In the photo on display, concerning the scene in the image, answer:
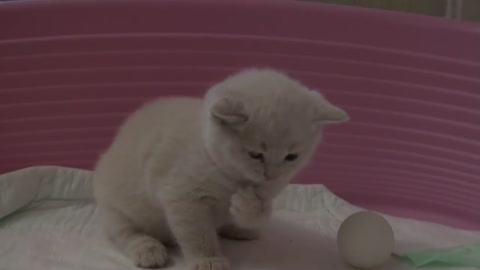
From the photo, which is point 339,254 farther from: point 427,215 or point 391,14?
point 391,14

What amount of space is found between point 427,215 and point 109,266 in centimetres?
90

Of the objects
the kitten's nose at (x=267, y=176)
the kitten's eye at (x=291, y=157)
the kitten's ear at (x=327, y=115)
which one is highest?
the kitten's ear at (x=327, y=115)

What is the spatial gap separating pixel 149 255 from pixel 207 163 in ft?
0.78

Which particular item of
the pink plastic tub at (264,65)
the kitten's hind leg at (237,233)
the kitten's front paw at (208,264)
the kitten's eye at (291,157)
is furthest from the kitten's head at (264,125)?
the pink plastic tub at (264,65)

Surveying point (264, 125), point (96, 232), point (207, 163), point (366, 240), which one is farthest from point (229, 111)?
point (96, 232)

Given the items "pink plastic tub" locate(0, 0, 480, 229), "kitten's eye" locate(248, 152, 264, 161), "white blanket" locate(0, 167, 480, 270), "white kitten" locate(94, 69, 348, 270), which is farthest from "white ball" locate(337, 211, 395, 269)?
"pink plastic tub" locate(0, 0, 480, 229)

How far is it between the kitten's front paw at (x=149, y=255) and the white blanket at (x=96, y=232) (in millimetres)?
26

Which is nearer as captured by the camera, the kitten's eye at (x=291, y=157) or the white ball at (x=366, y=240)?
the kitten's eye at (x=291, y=157)

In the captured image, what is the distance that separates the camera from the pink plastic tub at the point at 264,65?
1.72m

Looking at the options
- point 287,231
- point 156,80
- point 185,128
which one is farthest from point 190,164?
point 156,80

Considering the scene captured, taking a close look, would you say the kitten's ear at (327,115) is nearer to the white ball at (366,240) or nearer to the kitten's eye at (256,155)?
the kitten's eye at (256,155)

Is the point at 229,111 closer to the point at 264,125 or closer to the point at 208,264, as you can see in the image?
the point at 264,125

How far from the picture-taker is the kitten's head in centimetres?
117

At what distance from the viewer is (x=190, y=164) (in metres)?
1.32
